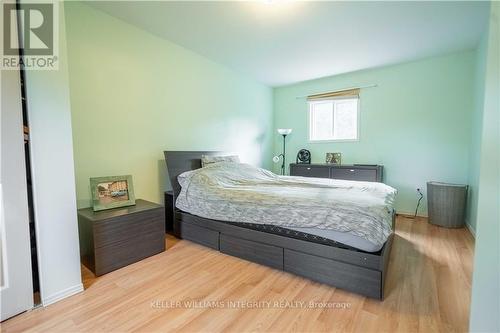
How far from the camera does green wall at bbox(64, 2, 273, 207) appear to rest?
2244mm

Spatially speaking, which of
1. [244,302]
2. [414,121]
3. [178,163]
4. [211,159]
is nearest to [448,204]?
[414,121]

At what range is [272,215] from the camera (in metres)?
1.99

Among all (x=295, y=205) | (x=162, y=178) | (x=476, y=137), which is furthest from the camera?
(x=162, y=178)

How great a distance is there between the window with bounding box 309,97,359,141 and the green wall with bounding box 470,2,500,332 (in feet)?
11.0

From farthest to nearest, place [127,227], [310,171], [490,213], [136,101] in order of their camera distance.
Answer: [310,171], [136,101], [127,227], [490,213]

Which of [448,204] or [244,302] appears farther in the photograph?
[448,204]

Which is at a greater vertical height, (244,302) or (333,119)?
(333,119)

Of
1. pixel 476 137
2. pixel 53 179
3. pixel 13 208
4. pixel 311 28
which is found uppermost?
pixel 311 28

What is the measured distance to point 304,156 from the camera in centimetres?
459

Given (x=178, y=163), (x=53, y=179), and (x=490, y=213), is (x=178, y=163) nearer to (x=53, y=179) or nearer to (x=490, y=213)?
(x=53, y=179)

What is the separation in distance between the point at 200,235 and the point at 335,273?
1.42m

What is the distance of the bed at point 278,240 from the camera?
5.30 feet

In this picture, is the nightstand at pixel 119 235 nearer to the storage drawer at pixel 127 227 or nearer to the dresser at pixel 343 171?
the storage drawer at pixel 127 227

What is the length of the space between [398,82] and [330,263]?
3.36 metres
